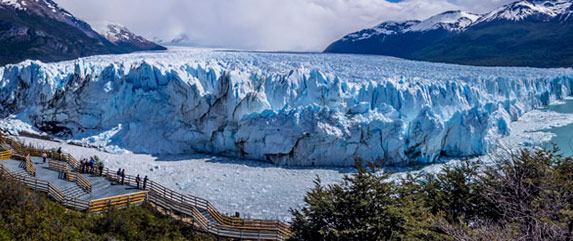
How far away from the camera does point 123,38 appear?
71938 millimetres

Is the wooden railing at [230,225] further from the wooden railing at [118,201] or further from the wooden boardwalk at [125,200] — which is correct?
the wooden railing at [118,201]

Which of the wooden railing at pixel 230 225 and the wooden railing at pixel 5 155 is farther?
the wooden railing at pixel 5 155

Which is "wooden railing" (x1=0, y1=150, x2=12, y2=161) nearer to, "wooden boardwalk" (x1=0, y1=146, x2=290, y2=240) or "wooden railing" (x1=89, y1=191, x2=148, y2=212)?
"wooden boardwalk" (x1=0, y1=146, x2=290, y2=240)

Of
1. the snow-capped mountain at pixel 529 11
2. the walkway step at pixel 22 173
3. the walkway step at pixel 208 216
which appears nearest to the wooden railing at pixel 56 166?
the walkway step at pixel 22 173

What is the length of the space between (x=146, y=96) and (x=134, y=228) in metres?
11.9

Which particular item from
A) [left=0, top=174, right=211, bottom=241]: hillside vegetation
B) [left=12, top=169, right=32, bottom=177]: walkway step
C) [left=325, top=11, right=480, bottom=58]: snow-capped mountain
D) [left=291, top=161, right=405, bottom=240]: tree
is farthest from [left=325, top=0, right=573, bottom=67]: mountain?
[left=12, top=169, right=32, bottom=177]: walkway step

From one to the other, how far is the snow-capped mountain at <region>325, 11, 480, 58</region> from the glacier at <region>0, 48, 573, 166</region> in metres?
43.8

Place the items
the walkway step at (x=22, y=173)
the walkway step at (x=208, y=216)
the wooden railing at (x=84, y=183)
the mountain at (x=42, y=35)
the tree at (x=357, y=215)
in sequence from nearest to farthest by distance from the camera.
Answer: the tree at (x=357, y=215)
the walkway step at (x=208, y=216)
the wooden railing at (x=84, y=183)
the walkway step at (x=22, y=173)
the mountain at (x=42, y=35)

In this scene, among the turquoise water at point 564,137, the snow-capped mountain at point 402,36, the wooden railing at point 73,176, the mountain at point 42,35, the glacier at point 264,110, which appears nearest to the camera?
the wooden railing at point 73,176

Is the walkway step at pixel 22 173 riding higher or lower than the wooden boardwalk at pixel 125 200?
higher

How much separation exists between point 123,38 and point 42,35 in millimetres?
20772

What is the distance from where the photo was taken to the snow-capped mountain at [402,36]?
217 feet

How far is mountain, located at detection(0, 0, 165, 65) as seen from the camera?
47.1m

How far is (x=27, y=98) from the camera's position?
2112cm
